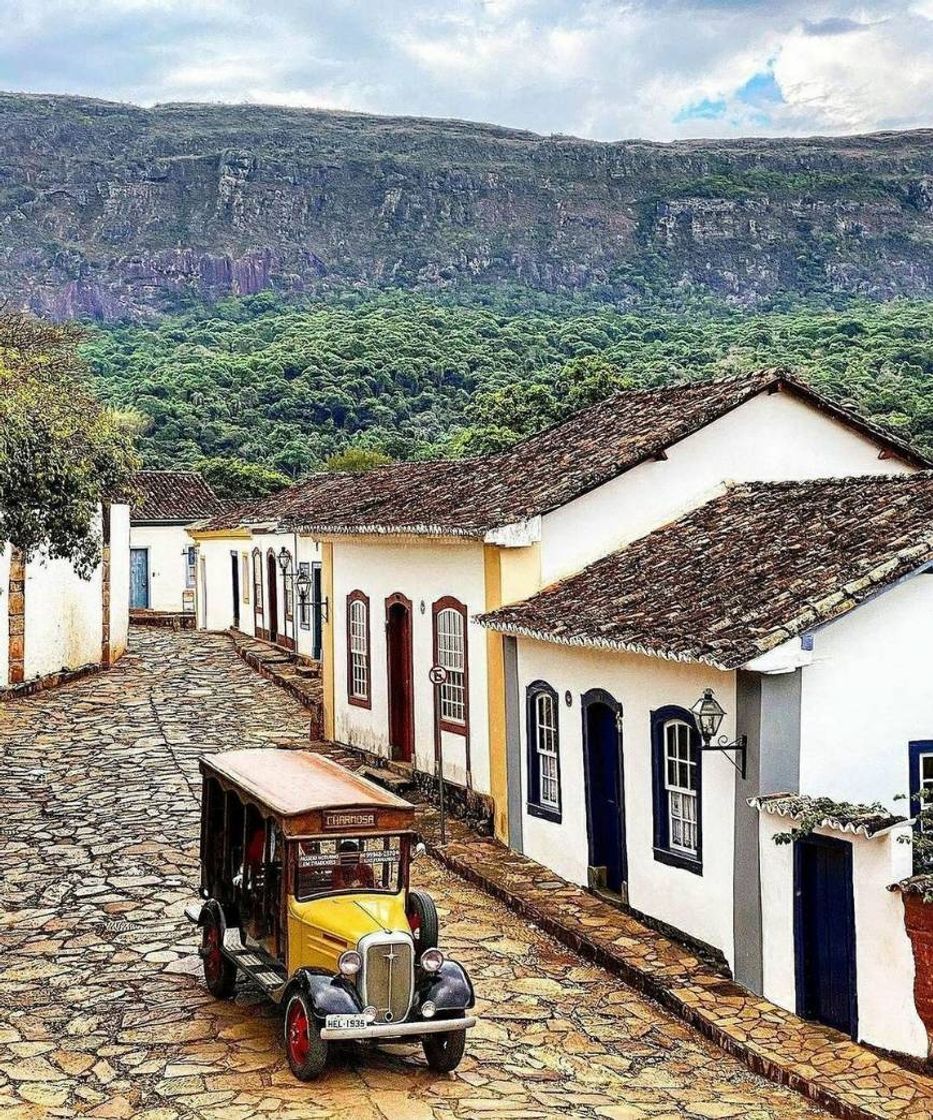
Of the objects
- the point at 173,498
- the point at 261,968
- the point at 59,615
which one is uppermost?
the point at 173,498

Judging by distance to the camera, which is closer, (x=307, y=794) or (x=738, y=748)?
(x=307, y=794)

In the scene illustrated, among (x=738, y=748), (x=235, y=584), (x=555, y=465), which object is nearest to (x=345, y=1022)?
(x=738, y=748)

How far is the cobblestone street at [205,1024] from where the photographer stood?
8586 millimetres

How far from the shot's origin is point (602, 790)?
1336cm

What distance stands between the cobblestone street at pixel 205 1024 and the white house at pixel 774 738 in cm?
98

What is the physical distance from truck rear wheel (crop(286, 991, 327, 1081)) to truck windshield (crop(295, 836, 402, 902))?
71 centimetres

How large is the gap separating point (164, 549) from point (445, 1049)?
124 ft

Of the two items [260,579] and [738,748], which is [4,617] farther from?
[738,748]

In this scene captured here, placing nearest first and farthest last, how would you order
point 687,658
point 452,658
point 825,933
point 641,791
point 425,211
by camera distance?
point 825,933 < point 687,658 < point 641,791 < point 452,658 < point 425,211

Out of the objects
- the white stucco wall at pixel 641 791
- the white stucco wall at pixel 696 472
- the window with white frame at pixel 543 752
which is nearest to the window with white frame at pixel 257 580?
the white stucco wall at pixel 696 472

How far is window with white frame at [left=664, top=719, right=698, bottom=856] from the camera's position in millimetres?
11664

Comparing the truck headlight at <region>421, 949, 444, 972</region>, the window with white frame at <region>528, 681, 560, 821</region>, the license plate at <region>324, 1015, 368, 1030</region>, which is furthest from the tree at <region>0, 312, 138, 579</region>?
the license plate at <region>324, 1015, 368, 1030</region>

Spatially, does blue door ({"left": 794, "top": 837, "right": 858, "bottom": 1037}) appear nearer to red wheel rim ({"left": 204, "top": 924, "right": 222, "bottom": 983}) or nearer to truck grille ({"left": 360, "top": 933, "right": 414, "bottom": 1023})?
truck grille ({"left": 360, "top": 933, "right": 414, "bottom": 1023})

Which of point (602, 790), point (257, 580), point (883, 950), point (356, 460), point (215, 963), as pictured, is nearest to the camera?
point (883, 950)
